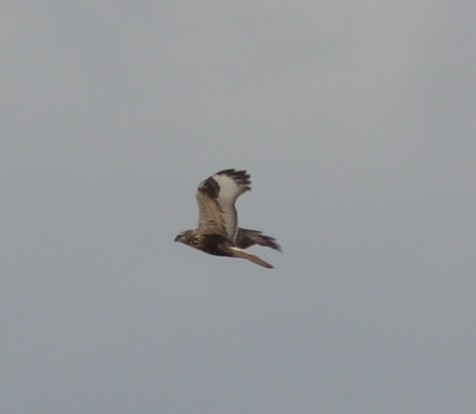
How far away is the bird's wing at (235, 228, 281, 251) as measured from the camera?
37206mm

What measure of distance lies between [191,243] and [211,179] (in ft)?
4.20

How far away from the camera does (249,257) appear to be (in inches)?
1325

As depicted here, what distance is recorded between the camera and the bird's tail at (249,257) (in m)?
32.8

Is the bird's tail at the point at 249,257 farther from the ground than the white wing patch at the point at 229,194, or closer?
closer

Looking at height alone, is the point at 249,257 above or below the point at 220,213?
below

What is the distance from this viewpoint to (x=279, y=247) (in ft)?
121

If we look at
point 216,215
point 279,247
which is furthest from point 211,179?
point 279,247

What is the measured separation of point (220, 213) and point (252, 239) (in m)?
3.47

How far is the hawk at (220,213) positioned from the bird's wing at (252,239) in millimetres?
2738

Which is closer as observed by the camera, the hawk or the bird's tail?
the bird's tail

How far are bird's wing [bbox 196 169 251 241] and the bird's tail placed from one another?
0.24m

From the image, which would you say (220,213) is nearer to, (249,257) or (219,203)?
(219,203)

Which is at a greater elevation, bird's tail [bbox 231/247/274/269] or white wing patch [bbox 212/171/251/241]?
white wing patch [bbox 212/171/251/241]

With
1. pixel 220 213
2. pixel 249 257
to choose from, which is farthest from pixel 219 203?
pixel 249 257
